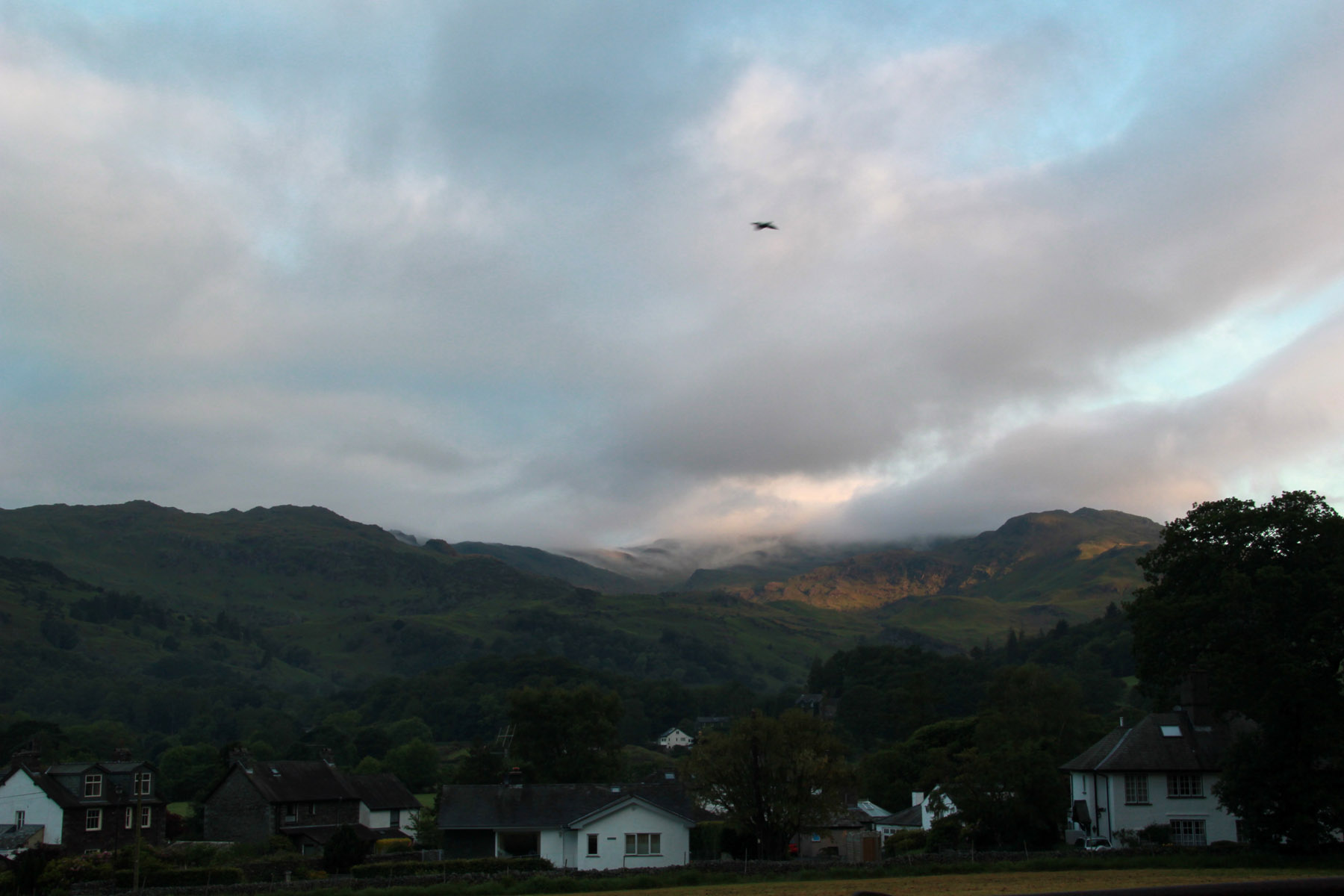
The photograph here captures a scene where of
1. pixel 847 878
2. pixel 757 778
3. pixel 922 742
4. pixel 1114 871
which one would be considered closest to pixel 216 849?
pixel 757 778

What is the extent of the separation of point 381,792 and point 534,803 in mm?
26119

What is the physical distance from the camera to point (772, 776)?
5200 centimetres

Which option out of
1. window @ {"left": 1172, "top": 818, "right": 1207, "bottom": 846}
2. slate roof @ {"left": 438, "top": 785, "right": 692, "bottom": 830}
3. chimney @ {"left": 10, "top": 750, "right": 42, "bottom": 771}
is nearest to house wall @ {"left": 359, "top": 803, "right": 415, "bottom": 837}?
slate roof @ {"left": 438, "top": 785, "right": 692, "bottom": 830}

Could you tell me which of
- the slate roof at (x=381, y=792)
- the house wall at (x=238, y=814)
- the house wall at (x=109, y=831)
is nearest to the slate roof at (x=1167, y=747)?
the slate roof at (x=381, y=792)

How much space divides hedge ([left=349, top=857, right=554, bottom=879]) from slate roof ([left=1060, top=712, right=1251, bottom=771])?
28.8 metres

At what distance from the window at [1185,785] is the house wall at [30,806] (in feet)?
197

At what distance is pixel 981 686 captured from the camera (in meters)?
170

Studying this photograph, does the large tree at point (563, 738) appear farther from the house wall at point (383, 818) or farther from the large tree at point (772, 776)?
the large tree at point (772, 776)

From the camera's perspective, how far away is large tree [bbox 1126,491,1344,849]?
1604 inches

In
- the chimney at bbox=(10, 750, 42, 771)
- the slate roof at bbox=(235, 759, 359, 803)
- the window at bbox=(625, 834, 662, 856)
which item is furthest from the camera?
the slate roof at bbox=(235, 759, 359, 803)

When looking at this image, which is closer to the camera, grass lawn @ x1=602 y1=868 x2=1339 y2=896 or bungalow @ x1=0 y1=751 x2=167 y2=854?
grass lawn @ x1=602 y1=868 x2=1339 y2=896

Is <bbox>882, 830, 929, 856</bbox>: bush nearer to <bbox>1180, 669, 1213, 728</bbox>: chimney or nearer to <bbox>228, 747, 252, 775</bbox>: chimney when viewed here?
<bbox>1180, 669, 1213, 728</bbox>: chimney

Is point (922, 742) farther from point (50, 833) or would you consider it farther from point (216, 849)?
point (50, 833)

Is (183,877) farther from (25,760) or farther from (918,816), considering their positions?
(918,816)
